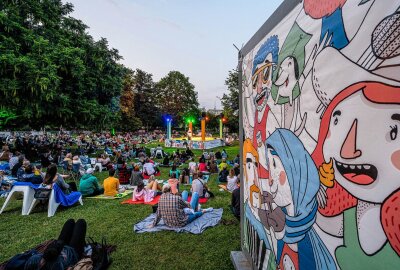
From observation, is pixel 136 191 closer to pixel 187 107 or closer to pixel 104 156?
pixel 104 156

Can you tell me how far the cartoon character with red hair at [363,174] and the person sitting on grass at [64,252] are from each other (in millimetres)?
3542

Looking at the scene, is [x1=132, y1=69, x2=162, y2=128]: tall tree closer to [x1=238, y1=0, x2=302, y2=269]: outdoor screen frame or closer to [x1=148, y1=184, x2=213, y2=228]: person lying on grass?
[x1=148, y1=184, x2=213, y2=228]: person lying on grass

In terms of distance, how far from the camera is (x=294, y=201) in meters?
2.44

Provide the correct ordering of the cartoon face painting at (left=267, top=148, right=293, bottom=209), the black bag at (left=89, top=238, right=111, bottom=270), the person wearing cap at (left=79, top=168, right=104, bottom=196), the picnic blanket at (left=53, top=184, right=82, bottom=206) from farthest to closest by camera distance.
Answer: the person wearing cap at (left=79, top=168, right=104, bottom=196), the picnic blanket at (left=53, top=184, right=82, bottom=206), the black bag at (left=89, top=238, right=111, bottom=270), the cartoon face painting at (left=267, top=148, right=293, bottom=209)

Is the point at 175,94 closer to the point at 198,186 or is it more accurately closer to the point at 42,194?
the point at 198,186

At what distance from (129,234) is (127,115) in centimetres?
4475

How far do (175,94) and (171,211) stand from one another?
206 feet

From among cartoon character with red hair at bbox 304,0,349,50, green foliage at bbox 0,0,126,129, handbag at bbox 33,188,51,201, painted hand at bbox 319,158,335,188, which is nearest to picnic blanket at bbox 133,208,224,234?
handbag at bbox 33,188,51,201

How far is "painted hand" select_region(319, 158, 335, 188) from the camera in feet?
6.08

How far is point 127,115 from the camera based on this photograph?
159 ft

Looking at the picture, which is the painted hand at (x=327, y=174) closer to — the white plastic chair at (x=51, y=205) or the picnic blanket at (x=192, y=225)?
the picnic blanket at (x=192, y=225)

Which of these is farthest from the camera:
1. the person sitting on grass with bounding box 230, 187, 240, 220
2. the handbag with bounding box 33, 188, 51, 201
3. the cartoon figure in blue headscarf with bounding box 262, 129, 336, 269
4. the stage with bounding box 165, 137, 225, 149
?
the stage with bounding box 165, 137, 225, 149

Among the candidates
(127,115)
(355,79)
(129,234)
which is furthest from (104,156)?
(127,115)

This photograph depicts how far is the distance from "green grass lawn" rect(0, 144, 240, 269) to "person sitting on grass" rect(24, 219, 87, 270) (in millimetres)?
836
